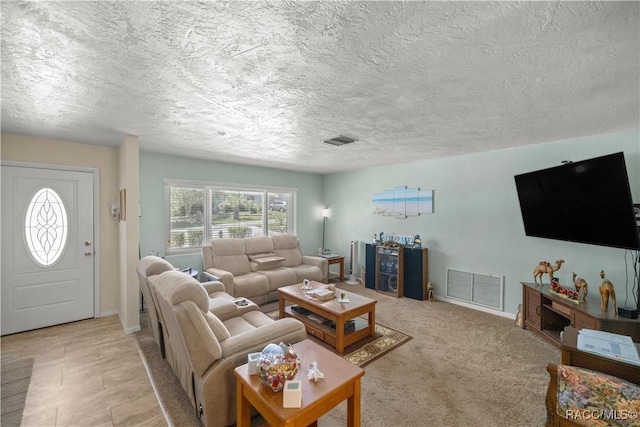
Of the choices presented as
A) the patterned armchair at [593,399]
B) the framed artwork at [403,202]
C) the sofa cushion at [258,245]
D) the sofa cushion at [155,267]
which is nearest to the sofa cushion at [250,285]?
the sofa cushion at [258,245]

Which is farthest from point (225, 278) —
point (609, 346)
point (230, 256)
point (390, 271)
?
point (609, 346)

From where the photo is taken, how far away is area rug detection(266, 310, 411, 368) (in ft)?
8.76

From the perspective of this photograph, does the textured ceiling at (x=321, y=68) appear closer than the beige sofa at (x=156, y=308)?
Yes

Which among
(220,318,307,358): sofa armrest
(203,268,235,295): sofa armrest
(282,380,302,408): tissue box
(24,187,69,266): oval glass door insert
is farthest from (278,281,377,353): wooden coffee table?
(24,187,69,266): oval glass door insert

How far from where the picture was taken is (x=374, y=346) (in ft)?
9.52

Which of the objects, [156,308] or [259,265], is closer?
[156,308]

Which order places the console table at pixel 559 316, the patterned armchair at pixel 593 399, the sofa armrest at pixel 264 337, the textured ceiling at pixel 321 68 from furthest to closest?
1. the console table at pixel 559 316
2. the sofa armrest at pixel 264 337
3. the patterned armchair at pixel 593 399
4. the textured ceiling at pixel 321 68

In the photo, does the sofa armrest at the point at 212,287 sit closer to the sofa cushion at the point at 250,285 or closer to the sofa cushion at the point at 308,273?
the sofa cushion at the point at 250,285

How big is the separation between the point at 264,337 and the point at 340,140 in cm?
239

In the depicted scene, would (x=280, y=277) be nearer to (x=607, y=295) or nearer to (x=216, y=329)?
(x=216, y=329)

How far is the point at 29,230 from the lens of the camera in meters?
3.29

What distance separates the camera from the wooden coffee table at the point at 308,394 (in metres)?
1.33

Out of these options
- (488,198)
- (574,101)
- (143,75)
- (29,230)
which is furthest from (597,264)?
(29,230)

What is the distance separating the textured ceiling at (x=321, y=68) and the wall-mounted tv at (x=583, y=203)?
502mm
